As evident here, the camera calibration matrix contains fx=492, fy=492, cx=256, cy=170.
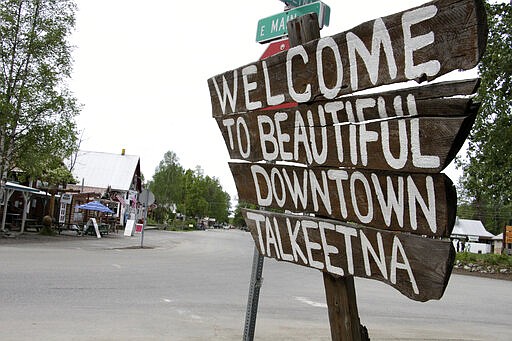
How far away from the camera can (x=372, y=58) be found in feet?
8.18

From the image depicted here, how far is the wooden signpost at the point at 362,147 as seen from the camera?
84.0 inches

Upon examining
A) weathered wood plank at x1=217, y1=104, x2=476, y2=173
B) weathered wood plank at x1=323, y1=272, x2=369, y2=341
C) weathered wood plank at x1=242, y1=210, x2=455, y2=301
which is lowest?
weathered wood plank at x1=323, y1=272, x2=369, y2=341

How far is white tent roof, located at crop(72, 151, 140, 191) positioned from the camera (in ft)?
165

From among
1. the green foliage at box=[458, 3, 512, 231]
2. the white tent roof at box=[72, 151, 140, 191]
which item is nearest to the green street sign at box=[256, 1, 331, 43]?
the green foliage at box=[458, 3, 512, 231]

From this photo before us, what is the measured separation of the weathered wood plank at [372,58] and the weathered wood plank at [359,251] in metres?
0.74

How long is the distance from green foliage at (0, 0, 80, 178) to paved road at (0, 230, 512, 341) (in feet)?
28.2

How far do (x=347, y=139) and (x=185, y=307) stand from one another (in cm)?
639

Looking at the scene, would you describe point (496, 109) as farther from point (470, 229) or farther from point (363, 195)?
point (470, 229)

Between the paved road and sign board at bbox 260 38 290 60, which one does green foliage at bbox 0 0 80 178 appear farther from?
sign board at bbox 260 38 290 60

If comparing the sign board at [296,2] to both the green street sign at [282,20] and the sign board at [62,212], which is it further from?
the sign board at [62,212]

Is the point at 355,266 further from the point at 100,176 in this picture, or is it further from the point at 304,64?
the point at 100,176

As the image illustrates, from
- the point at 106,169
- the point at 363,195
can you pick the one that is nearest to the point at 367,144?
the point at 363,195

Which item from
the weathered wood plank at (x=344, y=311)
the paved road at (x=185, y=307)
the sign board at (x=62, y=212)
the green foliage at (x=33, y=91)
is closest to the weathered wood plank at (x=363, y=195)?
the weathered wood plank at (x=344, y=311)

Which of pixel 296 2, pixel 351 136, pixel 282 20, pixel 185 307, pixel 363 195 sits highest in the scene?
pixel 296 2
